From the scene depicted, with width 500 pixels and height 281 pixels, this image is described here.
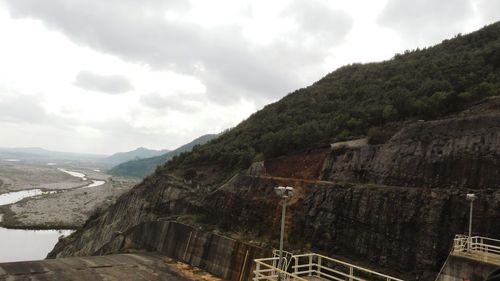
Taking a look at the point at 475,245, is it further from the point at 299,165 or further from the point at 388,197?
the point at 299,165

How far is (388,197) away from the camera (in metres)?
17.6

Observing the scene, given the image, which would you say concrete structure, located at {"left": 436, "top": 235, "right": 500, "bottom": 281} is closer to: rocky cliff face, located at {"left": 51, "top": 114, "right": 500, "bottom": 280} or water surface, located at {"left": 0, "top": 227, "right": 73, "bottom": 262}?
rocky cliff face, located at {"left": 51, "top": 114, "right": 500, "bottom": 280}

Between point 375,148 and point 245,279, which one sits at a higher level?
point 375,148

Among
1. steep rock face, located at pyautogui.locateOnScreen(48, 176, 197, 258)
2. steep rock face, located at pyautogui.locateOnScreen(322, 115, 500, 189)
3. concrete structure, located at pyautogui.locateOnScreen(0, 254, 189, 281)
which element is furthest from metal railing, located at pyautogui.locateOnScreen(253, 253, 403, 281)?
steep rock face, located at pyautogui.locateOnScreen(48, 176, 197, 258)

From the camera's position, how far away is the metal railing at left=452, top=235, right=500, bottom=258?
13.4 metres

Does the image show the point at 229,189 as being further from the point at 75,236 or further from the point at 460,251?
the point at 75,236

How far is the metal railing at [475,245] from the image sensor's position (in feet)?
44.0

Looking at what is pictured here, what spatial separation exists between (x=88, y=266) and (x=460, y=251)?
15776mm

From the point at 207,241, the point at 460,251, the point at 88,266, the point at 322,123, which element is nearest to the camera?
the point at 460,251

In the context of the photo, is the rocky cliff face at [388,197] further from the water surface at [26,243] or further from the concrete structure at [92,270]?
the water surface at [26,243]

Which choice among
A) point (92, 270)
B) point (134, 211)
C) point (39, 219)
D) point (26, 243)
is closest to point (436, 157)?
point (92, 270)

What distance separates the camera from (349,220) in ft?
60.6

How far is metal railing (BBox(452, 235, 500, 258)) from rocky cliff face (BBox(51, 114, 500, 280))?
341 millimetres

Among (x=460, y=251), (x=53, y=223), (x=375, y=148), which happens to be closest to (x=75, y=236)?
(x=53, y=223)
